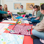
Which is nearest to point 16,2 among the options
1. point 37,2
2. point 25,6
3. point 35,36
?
point 25,6

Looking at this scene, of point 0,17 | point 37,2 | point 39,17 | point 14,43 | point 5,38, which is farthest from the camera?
point 37,2

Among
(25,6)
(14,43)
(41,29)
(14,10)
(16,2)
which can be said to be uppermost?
(16,2)

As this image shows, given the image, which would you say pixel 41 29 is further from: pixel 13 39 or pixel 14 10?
pixel 14 10

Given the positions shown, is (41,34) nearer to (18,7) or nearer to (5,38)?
(5,38)

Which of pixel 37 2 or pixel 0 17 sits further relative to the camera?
pixel 37 2

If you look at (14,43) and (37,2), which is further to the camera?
(37,2)

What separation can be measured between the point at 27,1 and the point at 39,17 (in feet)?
7.41

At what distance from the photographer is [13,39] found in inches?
38.5

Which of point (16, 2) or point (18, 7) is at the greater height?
point (16, 2)

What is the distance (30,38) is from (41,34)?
0.20 metres

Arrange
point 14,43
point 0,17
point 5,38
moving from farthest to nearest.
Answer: point 0,17
point 5,38
point 14,43

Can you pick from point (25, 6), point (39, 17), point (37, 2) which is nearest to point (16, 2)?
point (25, 6)

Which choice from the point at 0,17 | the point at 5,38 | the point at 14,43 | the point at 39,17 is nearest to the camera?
the point at 14,43

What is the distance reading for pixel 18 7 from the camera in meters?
3.91
